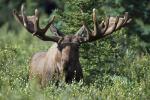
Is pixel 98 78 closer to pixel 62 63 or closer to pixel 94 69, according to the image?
pixel 94 69

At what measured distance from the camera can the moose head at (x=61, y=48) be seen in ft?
49.8

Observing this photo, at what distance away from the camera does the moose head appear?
1518 centimetres

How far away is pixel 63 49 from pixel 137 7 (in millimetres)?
8028

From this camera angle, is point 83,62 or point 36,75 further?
point 83,62

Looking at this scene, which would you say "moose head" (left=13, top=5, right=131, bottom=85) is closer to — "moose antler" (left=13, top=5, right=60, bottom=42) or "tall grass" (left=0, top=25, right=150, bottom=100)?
"moose antler" (left=13, top=5, right=60, bottom=42)

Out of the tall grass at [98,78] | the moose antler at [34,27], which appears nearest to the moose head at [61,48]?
the moose antler at [34,27]

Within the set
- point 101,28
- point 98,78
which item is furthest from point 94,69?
point 101,28

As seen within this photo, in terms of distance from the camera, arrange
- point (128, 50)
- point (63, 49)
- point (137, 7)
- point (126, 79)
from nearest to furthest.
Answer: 1. point (63, 49)
2. point (126, 79)
3. point (128, 50)
4. point (137, 7)

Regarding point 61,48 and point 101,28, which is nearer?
point 61,48

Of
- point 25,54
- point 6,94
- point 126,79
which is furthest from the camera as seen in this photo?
point 25,54

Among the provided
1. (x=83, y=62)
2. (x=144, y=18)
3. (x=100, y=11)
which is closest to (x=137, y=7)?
(x=144, y=18)

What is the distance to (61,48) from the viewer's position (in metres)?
15.3

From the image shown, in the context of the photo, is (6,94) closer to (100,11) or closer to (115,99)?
(115,99)

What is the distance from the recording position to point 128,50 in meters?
19.5
